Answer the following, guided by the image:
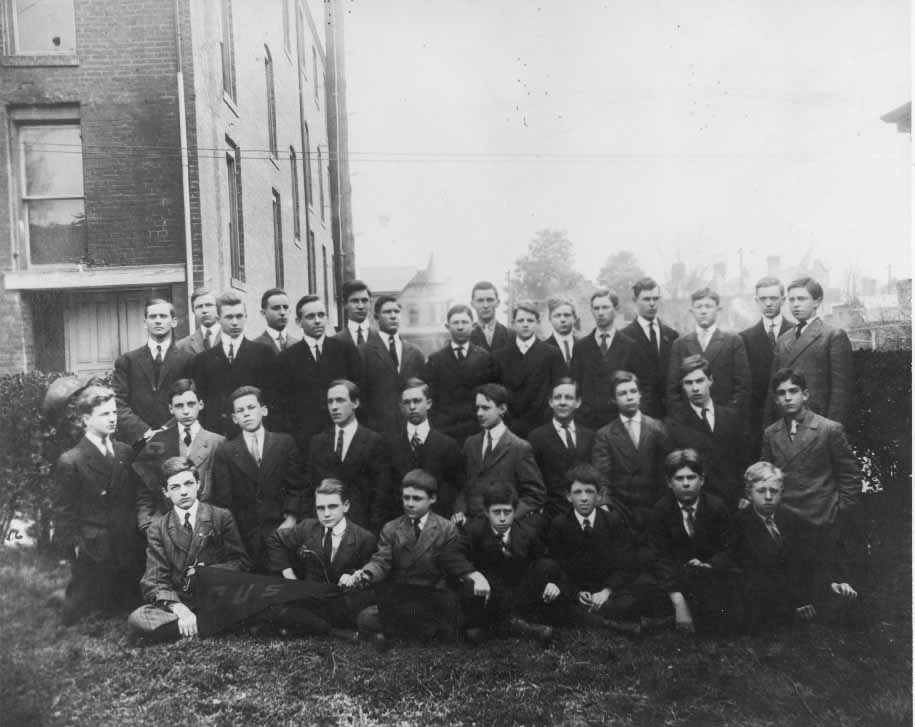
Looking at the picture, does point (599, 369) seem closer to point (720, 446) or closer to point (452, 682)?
point (720, 446)

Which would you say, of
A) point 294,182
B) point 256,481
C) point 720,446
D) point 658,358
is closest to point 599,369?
point 658,358

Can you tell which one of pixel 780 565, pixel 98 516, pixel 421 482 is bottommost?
pixel 780 565

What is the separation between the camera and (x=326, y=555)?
3867 millimetres

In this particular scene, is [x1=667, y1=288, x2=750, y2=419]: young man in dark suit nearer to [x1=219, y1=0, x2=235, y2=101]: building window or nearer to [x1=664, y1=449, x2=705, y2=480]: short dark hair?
[x1=664, y1=449, x2=705, y2=480]: short dark hair

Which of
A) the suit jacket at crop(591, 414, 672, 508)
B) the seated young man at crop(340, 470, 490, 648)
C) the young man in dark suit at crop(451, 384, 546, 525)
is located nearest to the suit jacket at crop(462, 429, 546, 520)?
the young man in dark suit at crop(451, 384, 546, 525)

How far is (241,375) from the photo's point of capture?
4.07 m

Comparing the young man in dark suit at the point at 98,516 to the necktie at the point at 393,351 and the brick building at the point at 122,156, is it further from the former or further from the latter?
the necktie at the point at 393,351

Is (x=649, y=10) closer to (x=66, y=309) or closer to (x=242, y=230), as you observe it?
(x=242, y=230)

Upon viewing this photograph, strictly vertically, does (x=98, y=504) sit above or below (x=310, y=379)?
below

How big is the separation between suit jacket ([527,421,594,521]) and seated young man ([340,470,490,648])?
634 millimetres

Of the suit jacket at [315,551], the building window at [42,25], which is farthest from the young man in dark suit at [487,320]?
the building window at [42,25]

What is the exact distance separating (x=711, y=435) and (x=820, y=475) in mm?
677

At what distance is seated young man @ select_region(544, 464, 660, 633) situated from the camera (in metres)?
3.83

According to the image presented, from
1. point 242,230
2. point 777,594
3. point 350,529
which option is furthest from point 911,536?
point 242,230
